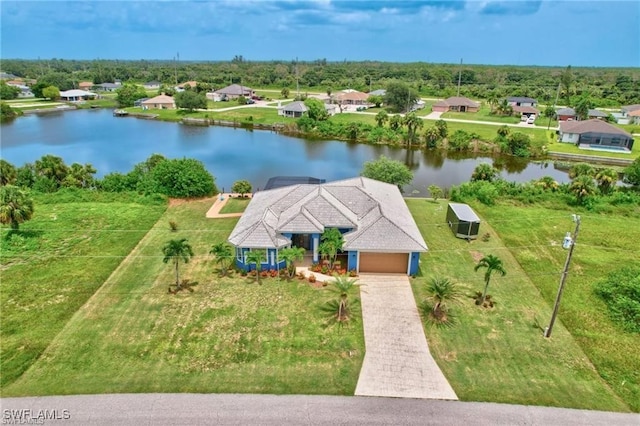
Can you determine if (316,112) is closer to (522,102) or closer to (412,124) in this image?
(412,124)

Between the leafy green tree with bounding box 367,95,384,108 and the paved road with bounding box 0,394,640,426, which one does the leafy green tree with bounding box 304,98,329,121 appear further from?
the paved road with bounding box 0,394,640,426

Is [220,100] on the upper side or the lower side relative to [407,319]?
upper

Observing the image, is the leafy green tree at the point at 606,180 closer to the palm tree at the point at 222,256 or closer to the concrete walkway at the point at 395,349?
the concrete walkway at the point at 395,349

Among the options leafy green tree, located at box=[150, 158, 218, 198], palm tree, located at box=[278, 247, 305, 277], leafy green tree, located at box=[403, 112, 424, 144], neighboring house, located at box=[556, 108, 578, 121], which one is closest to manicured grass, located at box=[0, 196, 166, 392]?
leafy green tree, located at box=[150, 158, 218, 198]

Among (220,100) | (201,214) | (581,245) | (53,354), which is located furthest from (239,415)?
(220,100)

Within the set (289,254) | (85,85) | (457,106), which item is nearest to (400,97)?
(457,106)

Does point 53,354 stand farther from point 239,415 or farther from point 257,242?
point 257,242

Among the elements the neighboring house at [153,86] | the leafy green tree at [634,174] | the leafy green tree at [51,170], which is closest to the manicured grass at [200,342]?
the leafy green tree at [51,170]
